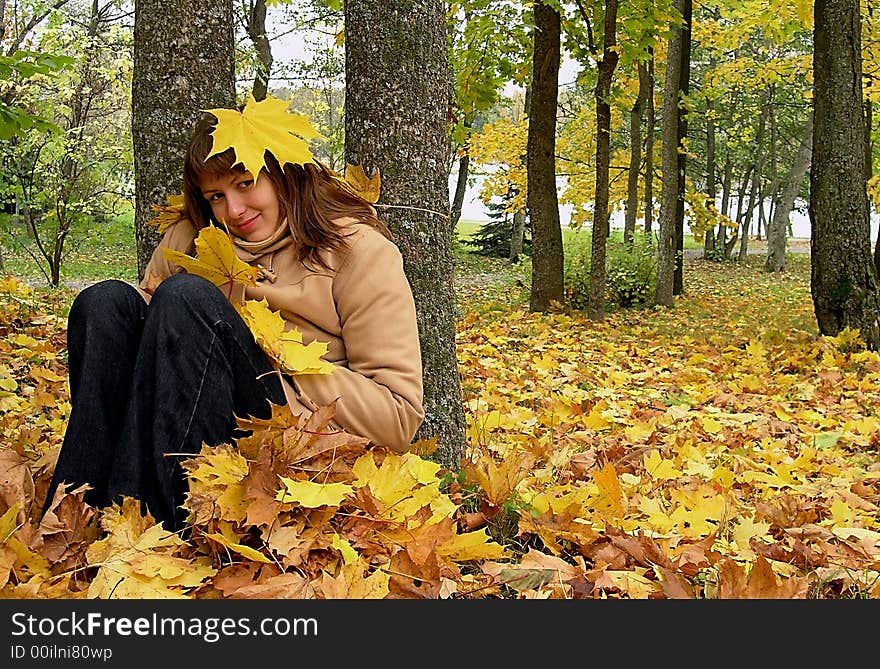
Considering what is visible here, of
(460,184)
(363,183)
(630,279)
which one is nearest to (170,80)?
(363,183)

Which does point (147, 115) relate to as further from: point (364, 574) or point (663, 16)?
point (663, 16)

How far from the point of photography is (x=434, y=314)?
2.99 m

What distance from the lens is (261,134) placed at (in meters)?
2.27

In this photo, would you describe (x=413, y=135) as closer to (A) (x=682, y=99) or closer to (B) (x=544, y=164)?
(B) (x=544, y=164)

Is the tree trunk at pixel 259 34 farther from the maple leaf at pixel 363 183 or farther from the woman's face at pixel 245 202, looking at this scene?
the woman's face at pixel 245 202

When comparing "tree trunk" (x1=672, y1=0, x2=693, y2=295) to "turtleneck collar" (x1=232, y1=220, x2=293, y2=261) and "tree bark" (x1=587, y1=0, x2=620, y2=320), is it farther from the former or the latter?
"turtleneck collar" (x1=232, y1=220, x2=293, y2=261)

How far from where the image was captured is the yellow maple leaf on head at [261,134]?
88.0 inches

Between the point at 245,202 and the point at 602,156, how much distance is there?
23.8 ft

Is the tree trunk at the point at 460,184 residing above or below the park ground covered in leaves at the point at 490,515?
above

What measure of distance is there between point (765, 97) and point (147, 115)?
22236 mm

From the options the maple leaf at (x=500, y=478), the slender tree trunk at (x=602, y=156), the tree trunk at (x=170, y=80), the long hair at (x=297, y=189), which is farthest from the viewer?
the slender tree trunk at (x=602, y=156)

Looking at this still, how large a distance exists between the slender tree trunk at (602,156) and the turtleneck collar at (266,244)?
672 cm

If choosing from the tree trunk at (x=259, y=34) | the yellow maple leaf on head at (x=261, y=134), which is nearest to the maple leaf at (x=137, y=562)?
the yellow maple leaf on head at (x=261, y=134)
